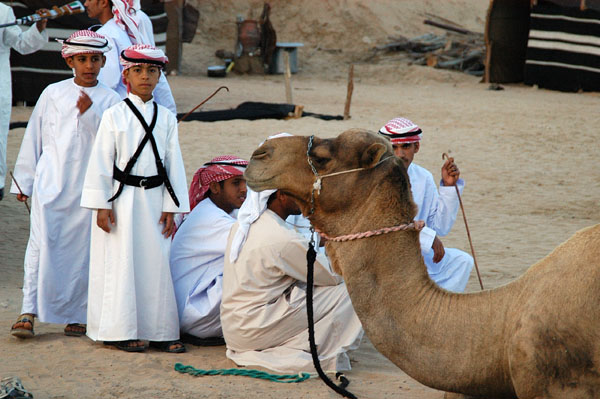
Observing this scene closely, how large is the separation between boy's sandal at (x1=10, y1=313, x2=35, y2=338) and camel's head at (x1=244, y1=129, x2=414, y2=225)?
2747 millimetres

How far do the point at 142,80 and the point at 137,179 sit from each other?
0.62 m

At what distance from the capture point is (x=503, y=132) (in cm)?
1546

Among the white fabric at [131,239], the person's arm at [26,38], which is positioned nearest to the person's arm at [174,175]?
the white fabric at [131,239]

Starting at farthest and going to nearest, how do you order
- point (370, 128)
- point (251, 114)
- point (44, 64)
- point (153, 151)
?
point (44, 64), point (251, 114), point (370, 128), point (153, 151)

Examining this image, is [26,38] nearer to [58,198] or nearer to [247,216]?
[58,198]

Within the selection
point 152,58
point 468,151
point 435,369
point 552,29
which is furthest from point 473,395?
point 552,29

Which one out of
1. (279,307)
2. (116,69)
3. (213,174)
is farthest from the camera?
(116,69)

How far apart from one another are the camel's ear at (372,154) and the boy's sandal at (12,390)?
2.14 metres

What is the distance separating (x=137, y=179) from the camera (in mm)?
4988

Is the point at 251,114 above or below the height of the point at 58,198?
below

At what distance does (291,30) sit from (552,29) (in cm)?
1104

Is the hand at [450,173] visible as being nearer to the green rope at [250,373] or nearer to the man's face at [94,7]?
the green rope at [250,373]

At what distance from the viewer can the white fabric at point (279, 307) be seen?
4.64 meters

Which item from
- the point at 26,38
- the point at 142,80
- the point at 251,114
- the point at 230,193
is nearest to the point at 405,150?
the point at 230,193
